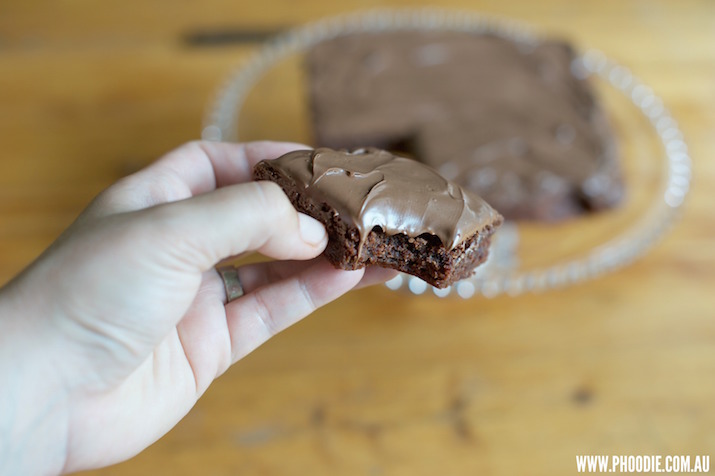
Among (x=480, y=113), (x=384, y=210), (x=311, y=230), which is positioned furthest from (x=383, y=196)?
(x=480, y=113)

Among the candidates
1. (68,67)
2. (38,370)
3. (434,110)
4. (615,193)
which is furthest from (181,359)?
(68,67)

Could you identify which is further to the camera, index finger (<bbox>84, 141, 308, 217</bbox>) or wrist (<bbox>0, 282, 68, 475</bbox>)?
index finger (<bbox>84, 141, 308, 217</bbox>)

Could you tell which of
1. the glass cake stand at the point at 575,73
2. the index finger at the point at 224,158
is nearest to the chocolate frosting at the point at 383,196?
the index finger at the point at 224,158

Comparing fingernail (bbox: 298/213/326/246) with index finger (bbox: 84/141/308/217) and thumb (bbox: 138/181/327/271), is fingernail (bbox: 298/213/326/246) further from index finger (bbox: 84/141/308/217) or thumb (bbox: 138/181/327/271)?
index finger (bbox: 84/141/308/217)

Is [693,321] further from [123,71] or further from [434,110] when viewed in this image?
[123,71]

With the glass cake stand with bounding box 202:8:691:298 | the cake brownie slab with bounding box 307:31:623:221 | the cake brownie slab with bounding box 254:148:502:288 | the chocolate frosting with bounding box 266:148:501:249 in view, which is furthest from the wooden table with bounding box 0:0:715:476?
the chocolate frosting with bounding box 266:148:501:249

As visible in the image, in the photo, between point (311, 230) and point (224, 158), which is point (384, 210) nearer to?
point (311, 230)

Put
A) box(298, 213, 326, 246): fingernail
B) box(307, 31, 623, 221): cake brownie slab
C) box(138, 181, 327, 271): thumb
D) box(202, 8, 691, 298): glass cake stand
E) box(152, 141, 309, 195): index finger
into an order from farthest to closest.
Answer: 1. box(307, 31, 623, 221): cake brownie slab
2. box(202, 8, 691, 298): glass cake stand
3. box(152, 141, 309, 195): index finger
4. box(298, 213, 326, 246): fingernail
5. box(138, 181, 327, 271): thumb
